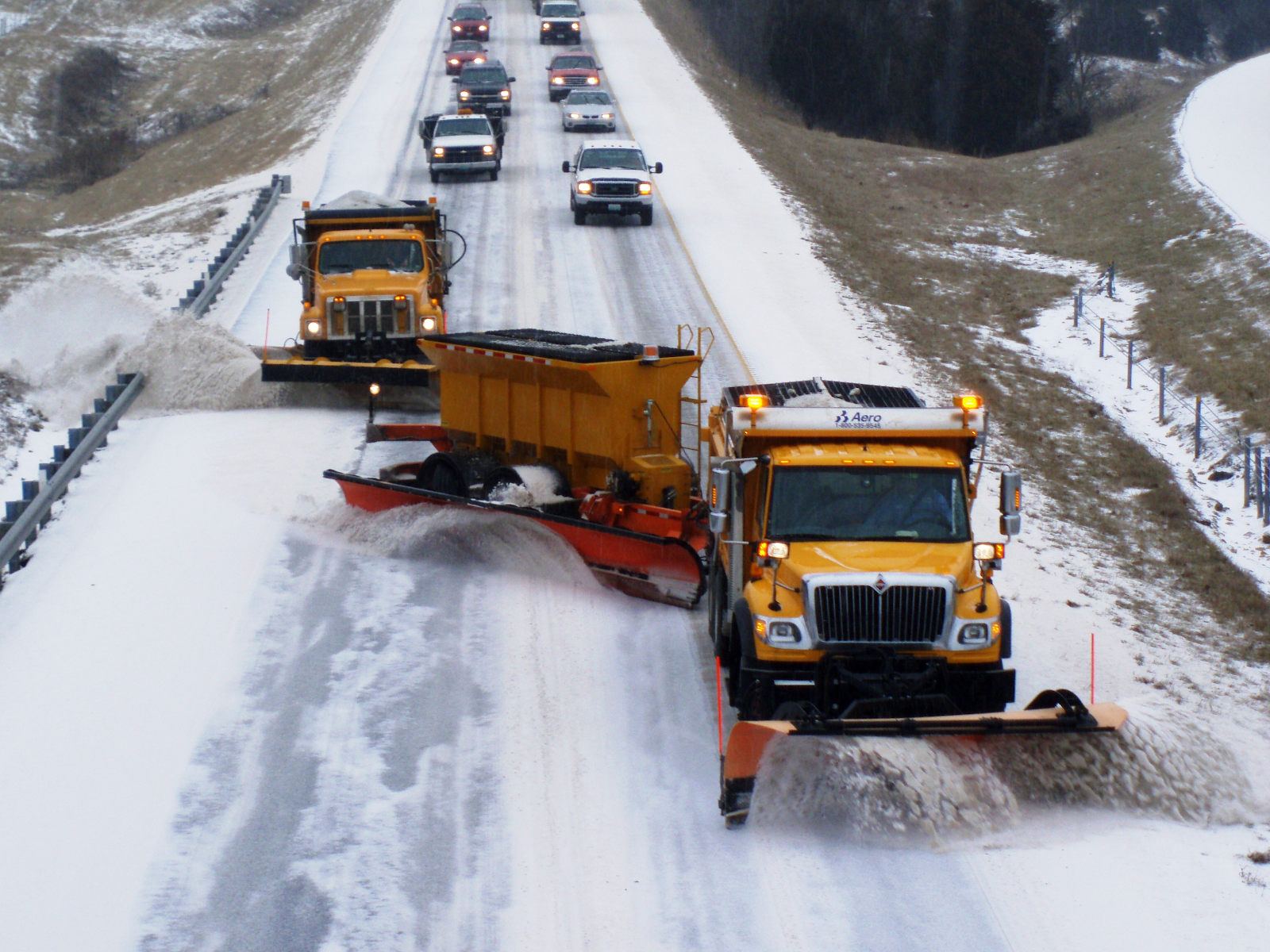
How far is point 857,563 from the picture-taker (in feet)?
28.1

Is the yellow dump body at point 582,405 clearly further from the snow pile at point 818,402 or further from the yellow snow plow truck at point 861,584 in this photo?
the yellow snow plow truck at point 861,584

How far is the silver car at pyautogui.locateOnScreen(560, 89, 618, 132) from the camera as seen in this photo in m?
38.9

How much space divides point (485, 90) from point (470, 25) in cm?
1291

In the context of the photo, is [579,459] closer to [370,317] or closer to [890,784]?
[890,784]

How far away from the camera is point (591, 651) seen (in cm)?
1079

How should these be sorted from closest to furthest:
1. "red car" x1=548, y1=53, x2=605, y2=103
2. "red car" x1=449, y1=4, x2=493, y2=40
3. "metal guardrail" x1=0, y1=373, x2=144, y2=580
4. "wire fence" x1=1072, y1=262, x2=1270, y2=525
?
1. "metal guardrail" x1=0, y1=373, x2=144, y2=580
2. "wire fence" x1=1072, y1=262, x2=1270, y2=525
3. "red car" x1=548, y1=53, x2=605, y2=103
4. "red car" x1=449, y1=4, x2=493, y2=40

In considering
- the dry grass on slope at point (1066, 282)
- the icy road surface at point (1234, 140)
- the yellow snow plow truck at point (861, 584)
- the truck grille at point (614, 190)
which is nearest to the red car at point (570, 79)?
the dry grass on slope at point (1066, 282)

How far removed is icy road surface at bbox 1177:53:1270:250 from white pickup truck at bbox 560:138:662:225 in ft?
46.4

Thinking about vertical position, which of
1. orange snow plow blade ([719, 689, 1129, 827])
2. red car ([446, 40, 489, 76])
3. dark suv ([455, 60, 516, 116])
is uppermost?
red car ([446, 40, 489, 76])

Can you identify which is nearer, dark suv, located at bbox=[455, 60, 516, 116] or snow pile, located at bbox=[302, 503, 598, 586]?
snow pile, located at bbox=[302, 503, 598, 586]

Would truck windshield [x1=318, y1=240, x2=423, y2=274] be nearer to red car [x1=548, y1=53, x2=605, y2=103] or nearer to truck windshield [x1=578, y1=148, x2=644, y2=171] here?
truck windshield [x1=578, y1=148, x2=644, y2=171]

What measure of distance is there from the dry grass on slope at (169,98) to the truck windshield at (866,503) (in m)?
20.2

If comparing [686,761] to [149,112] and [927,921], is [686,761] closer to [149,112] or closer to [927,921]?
[927,921]

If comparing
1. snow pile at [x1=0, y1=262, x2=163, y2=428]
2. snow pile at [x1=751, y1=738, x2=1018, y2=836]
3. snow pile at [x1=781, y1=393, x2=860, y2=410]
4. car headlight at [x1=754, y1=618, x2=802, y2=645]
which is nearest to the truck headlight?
snow pile at [x1=751, y1=738, x2=1018, y2=836]
